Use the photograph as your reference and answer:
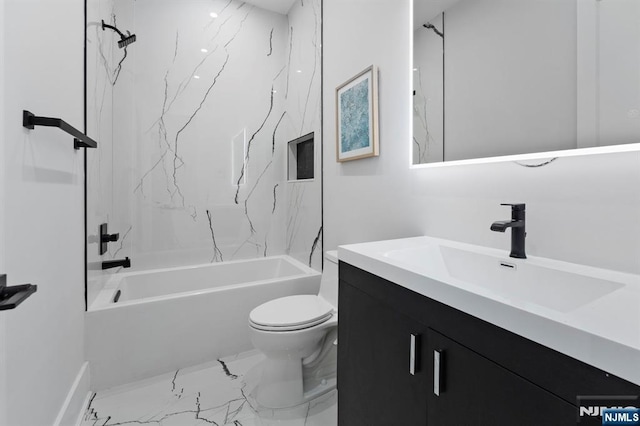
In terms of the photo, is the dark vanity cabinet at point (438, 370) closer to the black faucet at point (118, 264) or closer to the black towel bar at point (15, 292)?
the black towel bar at point (15, 292)

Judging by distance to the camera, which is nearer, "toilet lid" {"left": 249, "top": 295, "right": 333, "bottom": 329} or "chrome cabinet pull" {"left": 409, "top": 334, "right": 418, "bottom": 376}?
"chrome cabinet pull" {"left": 409, "top": 334, "right": 418, "bottom": 376}

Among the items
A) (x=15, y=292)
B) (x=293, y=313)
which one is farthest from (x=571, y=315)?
(x=293, y=313)

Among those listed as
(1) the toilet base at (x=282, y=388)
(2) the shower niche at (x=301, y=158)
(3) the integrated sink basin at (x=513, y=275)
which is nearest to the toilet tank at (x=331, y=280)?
(1) the toilet base at (x=282, y=388)

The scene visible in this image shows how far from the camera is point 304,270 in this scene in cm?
253

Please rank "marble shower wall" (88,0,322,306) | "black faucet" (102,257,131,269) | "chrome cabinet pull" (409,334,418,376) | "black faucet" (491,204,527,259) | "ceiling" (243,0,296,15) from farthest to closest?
"ceiling" (243,0,296,15)
"marble shower wall" (88,0,322,306)
"black faucet" (102,257,131,269)
"black faucet" (491,204,527,259)
"chrome cabinet pull" (409,334,418,376)

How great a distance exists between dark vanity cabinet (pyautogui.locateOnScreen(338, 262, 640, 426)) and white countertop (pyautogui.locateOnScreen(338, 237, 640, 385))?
21mm

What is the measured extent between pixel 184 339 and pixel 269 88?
2.38 m

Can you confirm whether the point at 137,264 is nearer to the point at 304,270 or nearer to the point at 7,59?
the point at 304,270

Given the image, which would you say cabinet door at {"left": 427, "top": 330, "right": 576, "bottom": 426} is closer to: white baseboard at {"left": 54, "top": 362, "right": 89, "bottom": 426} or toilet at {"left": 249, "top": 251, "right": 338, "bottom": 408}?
toilet at {"left": 249, "top": 251, "right": 338, "bottom": 408}

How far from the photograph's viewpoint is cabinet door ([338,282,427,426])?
77 cm

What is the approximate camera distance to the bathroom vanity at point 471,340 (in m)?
0.47

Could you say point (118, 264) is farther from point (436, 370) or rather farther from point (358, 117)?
point (436, 370)

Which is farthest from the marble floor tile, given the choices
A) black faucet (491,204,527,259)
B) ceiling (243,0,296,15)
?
ceiling (243,0,296,15)

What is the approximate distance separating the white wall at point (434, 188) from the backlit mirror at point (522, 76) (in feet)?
0.25
